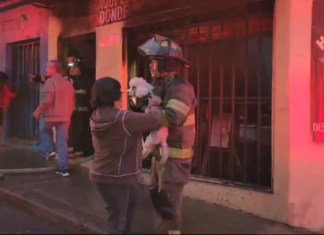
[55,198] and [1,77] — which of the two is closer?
[55,198]

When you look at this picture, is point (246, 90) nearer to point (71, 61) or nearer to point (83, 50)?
point (71, 61)

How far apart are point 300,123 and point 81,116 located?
478 cm

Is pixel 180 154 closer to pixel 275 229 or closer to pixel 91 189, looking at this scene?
pixel 275 229

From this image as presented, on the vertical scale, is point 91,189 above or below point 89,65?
below

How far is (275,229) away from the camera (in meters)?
6.00

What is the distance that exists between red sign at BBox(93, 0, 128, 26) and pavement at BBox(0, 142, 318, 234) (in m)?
2.58

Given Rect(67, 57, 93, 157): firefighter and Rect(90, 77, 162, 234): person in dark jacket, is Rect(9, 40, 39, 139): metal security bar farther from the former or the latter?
Rect(90, 77, 162, 234): person in dark jacket

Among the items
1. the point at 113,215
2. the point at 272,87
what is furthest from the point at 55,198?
the point at 272,87

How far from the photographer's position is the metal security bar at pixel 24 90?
11508 mm

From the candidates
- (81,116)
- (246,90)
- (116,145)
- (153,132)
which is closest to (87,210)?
(116,145)

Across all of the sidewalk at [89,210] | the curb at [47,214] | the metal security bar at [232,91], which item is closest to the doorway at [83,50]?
the sidewalk at [89,210]

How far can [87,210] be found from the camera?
6.49m

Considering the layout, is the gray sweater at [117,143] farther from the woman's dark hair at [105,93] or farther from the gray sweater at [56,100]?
the gray sweater at [56,100]

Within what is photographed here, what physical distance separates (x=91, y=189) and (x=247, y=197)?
91.3 inches
